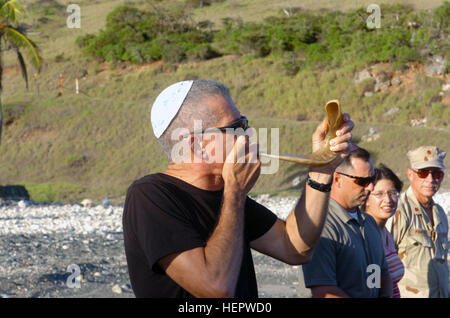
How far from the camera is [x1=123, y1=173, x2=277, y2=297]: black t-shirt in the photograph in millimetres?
2055

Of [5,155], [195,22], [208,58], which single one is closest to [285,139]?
[5,155]

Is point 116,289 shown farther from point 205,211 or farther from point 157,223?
point 157,223

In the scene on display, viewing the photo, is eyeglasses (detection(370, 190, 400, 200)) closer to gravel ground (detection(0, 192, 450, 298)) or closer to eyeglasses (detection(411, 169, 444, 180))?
eyeglasses (detection(411, 169, 444, 180))

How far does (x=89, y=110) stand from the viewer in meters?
33.3

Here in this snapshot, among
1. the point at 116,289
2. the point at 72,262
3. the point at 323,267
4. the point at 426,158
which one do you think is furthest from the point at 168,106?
the point at 72,262

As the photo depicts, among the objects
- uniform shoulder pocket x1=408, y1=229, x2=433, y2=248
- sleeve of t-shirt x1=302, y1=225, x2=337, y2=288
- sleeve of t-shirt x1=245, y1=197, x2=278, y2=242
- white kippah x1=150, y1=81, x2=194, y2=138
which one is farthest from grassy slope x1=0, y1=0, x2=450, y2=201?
white kippah x1=150, y1=81, x2=194, y2=138

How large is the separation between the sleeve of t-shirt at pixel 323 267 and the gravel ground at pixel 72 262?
6.25 ft

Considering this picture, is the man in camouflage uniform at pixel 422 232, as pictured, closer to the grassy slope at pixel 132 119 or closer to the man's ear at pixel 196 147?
the man's ear at pixel 196 147

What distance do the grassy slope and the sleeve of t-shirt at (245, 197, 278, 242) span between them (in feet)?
67.5

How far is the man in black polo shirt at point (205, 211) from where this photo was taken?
204 cm

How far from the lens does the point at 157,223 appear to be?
6.81 feet

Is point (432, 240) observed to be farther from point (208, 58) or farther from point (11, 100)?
point (208, 58)

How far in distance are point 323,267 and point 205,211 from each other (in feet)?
3.40

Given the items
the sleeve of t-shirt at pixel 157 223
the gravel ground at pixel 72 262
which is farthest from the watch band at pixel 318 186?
the gravel ground at pixel 72 262
